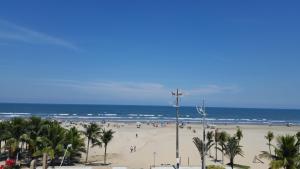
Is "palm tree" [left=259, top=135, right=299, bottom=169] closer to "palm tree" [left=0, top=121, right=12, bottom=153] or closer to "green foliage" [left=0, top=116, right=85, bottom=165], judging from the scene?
"green foliage" [left=0, top=116, right=85, bottom=165]

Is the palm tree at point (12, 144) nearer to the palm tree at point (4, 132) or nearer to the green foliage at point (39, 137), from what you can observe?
the green foliage at point (39, 137)

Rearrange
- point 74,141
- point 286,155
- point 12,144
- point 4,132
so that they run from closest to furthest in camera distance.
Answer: point 286,155 → point 12,144 → point 74,141 → point 4,132

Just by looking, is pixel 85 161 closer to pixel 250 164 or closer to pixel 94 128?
→ pixel 94 128

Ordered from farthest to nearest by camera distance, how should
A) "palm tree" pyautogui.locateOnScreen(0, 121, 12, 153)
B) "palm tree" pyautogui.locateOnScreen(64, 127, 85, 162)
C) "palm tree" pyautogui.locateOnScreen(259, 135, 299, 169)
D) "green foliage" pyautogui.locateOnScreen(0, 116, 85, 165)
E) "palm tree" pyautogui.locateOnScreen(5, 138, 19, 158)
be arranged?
"palm tree" pyautogui.locateOnScreen(0, 121, 12, 153) < "palm tree" pyautogui.locateOnScreen(64, 127, 85, 162) < "palm tree" pyautogui.locateOnScreen(5, 138, 19, 158) < "green foliage" pyautogui.locateOnScreen(0, 116, 85, 165) < "palm tree" pyautogui.locateOnScreen(259, 135, 299, 169)

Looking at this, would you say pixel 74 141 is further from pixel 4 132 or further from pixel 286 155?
pixel 286 155

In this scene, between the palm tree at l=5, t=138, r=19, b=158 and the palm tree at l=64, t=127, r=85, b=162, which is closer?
the palm tree at l=5, t=138, r=19, b=158

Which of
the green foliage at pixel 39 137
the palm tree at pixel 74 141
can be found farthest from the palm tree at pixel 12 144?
the palm tree at pixel 74 141

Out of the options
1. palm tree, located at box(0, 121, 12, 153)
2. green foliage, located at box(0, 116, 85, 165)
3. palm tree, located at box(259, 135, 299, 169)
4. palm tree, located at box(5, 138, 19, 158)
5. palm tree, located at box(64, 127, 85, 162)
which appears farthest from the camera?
palm tree, located at box(0, 121, 12, 153)

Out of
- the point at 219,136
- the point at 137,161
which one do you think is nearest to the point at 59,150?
the point at 137,161

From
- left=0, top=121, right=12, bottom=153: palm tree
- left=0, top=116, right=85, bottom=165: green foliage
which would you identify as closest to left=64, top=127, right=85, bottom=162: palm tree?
left=0, top=116, right=85, bottom=165: green foliage

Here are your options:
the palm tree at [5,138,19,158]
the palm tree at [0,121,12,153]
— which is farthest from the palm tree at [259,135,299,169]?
the palm tree at [0,121,12,153]

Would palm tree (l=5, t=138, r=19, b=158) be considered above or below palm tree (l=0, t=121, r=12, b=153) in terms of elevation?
below

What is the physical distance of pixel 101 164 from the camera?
170 feet

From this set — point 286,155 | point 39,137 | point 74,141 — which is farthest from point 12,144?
point 286,155
